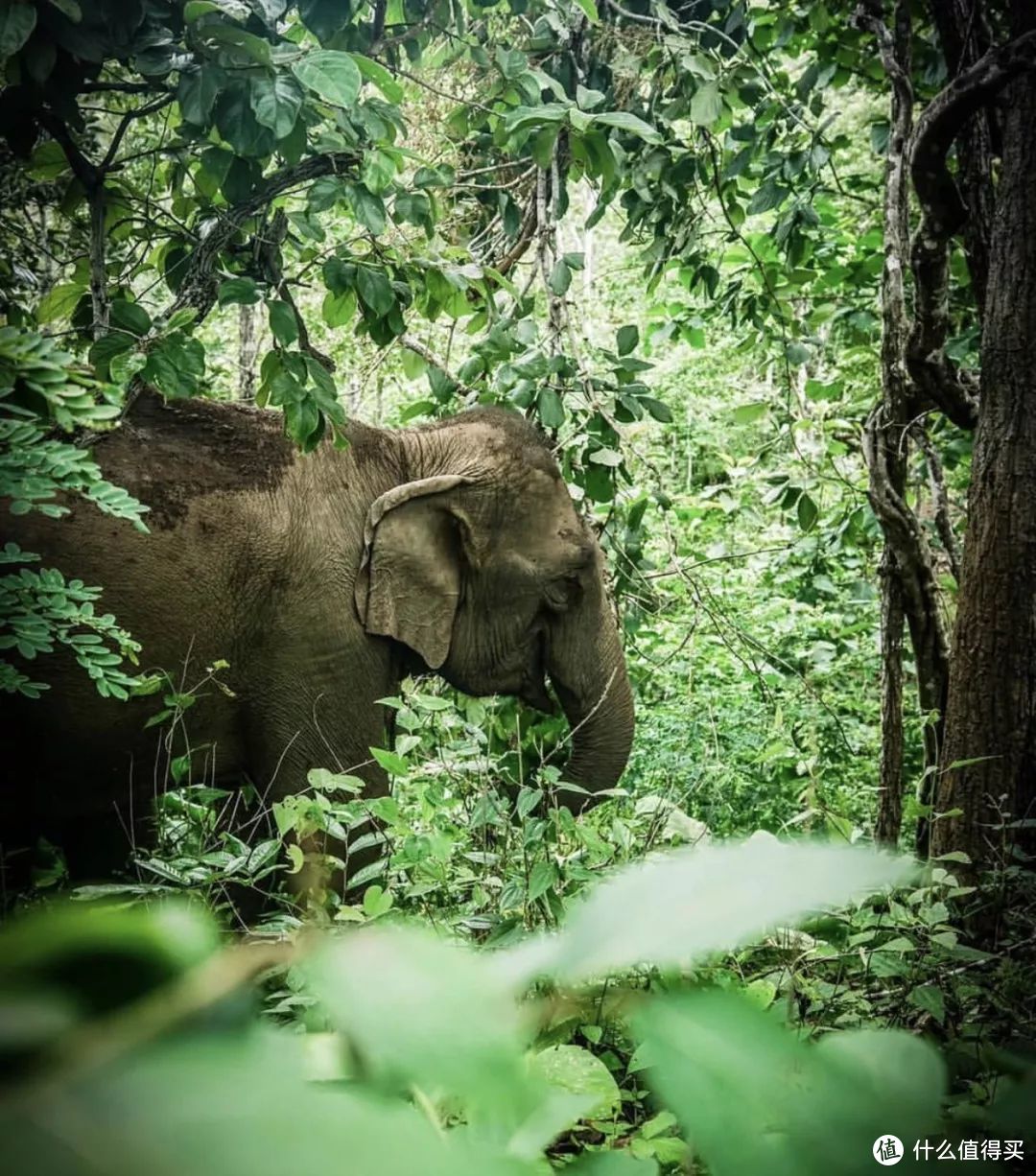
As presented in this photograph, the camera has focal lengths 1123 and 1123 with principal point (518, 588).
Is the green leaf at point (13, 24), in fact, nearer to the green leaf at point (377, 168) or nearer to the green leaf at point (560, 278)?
the green leaf at point (377, 168)

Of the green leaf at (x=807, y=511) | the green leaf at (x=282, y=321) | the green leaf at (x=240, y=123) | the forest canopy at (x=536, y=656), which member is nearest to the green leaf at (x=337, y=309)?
the forest canopy at (x=536, y=656)

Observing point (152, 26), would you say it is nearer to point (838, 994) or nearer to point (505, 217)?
point (505, 217)

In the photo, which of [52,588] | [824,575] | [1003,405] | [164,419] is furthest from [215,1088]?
[824,575]

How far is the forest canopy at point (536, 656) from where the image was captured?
330 mm

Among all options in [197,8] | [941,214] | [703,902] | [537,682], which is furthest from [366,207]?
[703,902]

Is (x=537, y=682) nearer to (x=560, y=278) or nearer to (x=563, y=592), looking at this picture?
(x=563, y=592)

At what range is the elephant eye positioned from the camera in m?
3.91

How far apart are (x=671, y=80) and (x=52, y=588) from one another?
Answer: 9.83ft

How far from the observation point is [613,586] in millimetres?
4242

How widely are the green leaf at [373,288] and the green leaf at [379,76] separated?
1.21 ft

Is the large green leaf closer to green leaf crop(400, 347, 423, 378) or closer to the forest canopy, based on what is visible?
the forest canopy

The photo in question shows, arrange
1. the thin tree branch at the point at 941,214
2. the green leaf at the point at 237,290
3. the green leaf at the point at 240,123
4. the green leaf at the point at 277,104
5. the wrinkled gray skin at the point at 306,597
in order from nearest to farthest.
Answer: the green leaf at the point at 277,104 < the green leaf at the point at 240,123 < the green leaf at the point at 237,290 < the thin tree branch at the point at 941,214 < the wrinkled gray skin at the point at 306,597

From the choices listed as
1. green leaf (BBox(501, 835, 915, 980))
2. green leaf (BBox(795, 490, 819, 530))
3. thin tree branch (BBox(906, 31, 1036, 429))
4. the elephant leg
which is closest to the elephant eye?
the elephant leg

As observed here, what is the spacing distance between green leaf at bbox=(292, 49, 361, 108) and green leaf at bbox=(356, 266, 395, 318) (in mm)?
545
